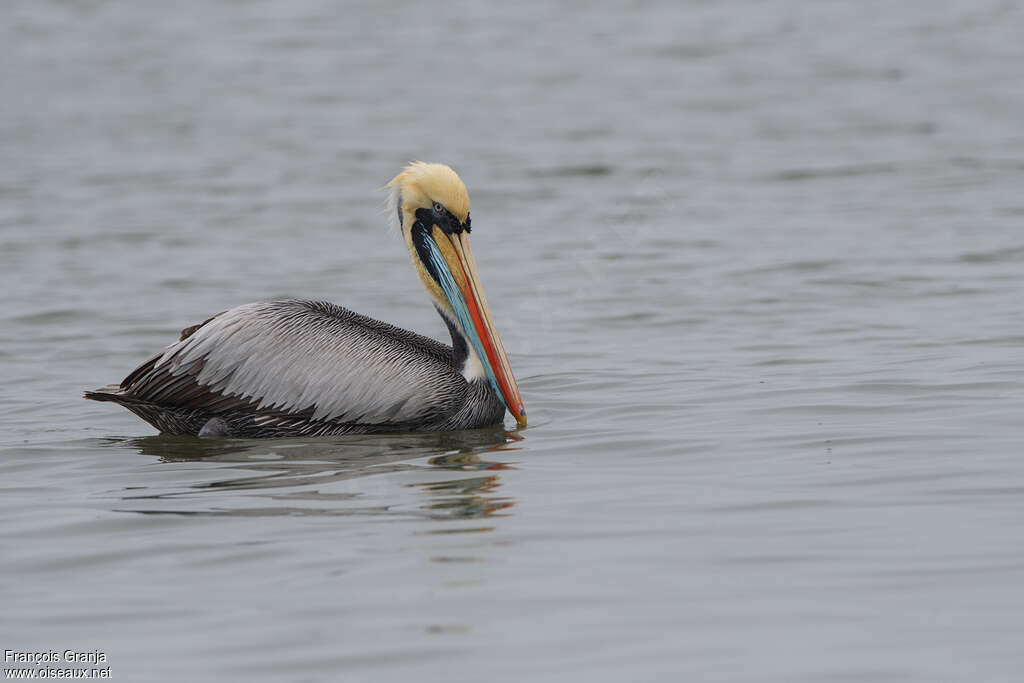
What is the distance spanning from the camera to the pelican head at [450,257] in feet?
20.2

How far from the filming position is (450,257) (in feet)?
20.5

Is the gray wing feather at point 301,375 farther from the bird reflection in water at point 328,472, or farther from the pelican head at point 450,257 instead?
the pelican head at point 450,257

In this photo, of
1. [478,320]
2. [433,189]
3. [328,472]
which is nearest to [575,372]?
[478,320]

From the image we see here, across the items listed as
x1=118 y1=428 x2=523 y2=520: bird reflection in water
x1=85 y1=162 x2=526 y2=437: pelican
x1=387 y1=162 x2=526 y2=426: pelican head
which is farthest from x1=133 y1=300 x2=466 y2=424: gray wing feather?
x1=387 y1=162 x2=526 y2=426: pelican head

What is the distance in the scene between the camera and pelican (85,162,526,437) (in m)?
5.98

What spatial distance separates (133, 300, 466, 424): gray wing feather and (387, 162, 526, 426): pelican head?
8.8 inches

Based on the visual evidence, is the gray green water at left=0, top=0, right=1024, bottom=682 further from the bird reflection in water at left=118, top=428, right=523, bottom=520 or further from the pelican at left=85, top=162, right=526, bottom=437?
the pelican at left=85, top=162, right=526, bottom=437

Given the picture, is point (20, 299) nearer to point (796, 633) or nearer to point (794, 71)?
point (796, 633)

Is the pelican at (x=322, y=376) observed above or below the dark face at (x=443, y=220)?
below

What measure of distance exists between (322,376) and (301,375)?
0.08 meters

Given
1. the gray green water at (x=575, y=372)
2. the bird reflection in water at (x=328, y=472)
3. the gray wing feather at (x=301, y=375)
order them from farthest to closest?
the gray wing feather at (x=301, y=375), the bird reflection in water at (x=328, y=472), the gray green water at (x=575, y=372)

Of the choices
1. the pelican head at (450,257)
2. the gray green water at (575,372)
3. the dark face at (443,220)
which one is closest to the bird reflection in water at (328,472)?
the gray green water at (575,372)

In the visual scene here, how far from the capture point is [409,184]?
623 centimetres

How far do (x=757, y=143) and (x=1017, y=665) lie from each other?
12638mm
